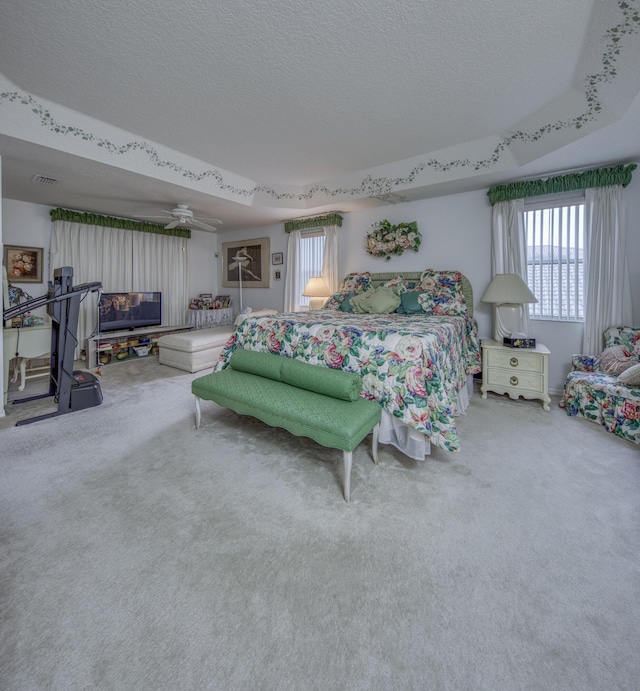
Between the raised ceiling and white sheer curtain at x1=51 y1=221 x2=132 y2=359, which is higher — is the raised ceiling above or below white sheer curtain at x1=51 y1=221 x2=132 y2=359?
above

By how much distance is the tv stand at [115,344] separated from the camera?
4.86 m

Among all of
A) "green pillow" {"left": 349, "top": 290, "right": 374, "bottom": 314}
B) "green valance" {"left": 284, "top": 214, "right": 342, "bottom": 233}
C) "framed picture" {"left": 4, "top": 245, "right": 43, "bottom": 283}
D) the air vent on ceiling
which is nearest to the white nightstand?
"green pillow" {"left": 349, "top": 290, "right": 374, "bottom": 314}

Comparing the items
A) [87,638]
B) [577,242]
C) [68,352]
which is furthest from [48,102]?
[577,242]

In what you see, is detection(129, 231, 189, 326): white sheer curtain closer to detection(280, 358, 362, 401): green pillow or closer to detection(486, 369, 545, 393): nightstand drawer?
detection(280, 358, 362, 401): green pillow

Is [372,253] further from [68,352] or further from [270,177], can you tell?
[68,352]

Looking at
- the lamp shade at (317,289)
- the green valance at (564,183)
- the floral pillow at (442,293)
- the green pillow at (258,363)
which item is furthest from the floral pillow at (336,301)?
the green valance at (564,183)

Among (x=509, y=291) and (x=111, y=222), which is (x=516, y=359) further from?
(x=111, y=222)

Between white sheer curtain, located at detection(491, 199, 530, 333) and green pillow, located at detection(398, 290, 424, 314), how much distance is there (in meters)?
0.99

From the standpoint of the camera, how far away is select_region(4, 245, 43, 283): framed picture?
15.0ft

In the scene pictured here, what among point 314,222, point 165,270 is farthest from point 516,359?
point 165,270

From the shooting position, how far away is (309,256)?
5641 mm

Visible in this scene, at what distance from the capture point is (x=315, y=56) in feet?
7.09

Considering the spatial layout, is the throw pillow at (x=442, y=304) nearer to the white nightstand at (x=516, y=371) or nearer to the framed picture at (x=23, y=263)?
the white nightstand at (x=516, y=371)

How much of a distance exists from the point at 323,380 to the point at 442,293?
245 cm
